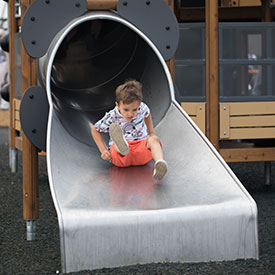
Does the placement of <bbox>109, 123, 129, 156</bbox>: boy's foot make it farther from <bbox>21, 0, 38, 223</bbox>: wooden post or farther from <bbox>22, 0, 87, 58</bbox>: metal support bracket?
<bbox>22, 0, 87, 58</bbox>: metal support bracket

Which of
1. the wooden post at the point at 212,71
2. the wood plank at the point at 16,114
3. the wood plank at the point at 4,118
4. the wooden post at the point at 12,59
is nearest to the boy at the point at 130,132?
the wooden post at the point at 212,71

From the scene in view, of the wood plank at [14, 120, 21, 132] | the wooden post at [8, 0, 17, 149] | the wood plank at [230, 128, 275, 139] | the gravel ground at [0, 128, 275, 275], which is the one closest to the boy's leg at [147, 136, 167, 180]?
the gravel ground at [0, 128, 275, 275]

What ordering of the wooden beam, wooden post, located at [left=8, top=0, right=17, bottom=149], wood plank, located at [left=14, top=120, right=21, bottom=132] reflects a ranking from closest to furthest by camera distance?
the wooden beam, wood plank, located at [left=14, top=120, right=21, bottom=132], wooden post, located at [left=8, top=0, right=17, bottom=149]

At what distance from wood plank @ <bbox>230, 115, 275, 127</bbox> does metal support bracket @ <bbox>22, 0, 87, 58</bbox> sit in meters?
1.90

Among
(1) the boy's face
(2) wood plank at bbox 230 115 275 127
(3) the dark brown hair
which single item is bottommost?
(2) wood plank at bbox 230 115 275 127

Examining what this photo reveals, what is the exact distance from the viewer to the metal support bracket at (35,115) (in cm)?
398

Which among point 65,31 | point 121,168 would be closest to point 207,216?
point 121,168

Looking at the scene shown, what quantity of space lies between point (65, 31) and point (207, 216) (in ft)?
→ 5.45

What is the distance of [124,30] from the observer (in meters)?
5.38

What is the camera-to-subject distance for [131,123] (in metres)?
4.25

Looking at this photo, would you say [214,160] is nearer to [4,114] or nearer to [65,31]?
[65,31]

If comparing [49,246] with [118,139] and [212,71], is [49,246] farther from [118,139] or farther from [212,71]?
[212,71]

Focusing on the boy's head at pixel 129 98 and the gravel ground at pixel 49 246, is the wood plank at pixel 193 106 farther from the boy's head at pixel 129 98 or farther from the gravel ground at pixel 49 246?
the boy's head at pixel 129 98

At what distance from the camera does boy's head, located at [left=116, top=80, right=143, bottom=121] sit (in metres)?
4.06
